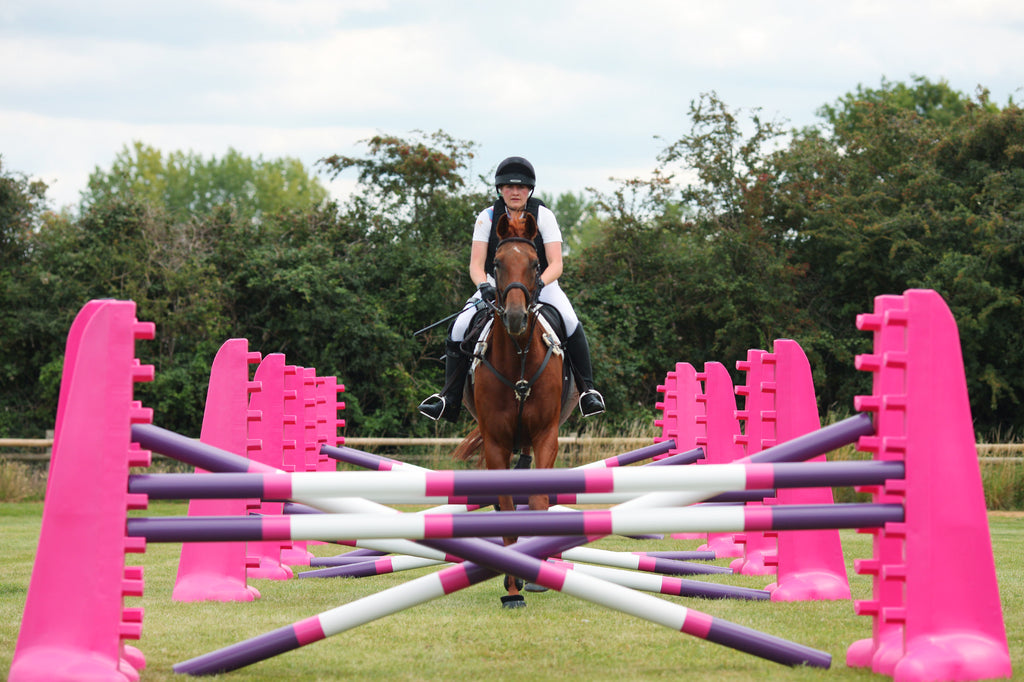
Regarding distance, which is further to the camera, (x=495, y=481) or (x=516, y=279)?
(x=516, y=279)

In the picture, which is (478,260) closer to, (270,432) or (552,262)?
(552,262)

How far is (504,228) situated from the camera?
622 centimetres

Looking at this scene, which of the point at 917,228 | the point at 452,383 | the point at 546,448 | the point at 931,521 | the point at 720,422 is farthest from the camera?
the point at 917,228

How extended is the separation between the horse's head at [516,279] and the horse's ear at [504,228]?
0.10m

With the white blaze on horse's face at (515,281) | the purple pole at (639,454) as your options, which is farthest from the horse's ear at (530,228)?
the purple pole at (639,454)

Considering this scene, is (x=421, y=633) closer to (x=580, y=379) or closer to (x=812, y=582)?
(x=812, y=582)

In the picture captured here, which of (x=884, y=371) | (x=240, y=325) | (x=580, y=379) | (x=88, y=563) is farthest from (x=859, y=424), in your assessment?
(x=240, y=325)

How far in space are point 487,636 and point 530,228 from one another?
2.57m

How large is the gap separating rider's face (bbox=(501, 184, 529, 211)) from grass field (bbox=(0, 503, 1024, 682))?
2.38 metres

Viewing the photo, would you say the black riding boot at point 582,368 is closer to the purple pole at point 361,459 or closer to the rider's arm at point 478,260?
the rider's arm at point 478,260

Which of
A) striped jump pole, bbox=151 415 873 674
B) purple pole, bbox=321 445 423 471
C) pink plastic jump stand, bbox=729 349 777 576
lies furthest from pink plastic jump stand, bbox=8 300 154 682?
purple pole, bbox=321 445 423 471

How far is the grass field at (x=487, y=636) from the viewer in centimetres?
369

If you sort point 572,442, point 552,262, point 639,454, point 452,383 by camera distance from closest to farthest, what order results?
point 552,262 < point 452,383 < point 639,454 < point 572,442

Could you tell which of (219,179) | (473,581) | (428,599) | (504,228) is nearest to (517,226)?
(504,228)
